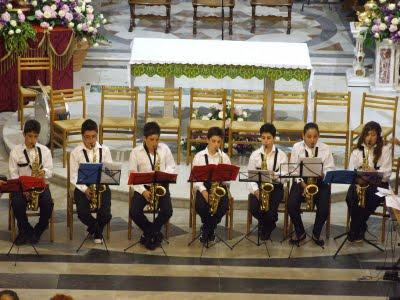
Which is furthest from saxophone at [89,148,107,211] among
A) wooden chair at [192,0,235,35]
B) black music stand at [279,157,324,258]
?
wooden chair at [192,0,235,35]

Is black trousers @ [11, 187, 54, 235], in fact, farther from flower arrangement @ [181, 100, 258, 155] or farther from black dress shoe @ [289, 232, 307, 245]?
flower arrangement @ [181, 100, 258, 155]

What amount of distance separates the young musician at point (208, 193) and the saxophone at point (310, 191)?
2.57 ft

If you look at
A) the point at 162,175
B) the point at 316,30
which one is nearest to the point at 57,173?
the point at 162,175

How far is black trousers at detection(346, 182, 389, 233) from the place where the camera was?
11.1 metres

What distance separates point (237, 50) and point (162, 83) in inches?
95.5

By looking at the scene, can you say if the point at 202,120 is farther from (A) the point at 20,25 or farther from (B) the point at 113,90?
(A) the point at 20,25

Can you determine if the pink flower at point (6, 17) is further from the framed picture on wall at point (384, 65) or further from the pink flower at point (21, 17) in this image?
the framed picture on wall at point (384, 65)

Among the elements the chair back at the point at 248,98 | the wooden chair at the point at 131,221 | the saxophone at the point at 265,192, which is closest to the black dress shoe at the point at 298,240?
the saxophone at the point at 265,192

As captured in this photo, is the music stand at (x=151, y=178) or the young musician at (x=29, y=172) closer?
the music stand at (x=151, y=178)

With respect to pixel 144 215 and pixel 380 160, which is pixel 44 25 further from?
pixel 380 160

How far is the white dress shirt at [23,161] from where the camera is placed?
10.9 m

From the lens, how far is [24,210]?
35.4 feet

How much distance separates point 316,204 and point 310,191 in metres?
0.18

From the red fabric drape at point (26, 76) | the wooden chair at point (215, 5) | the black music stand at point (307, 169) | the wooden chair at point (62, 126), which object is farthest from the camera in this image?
the wooden chair at point (215, 5)
